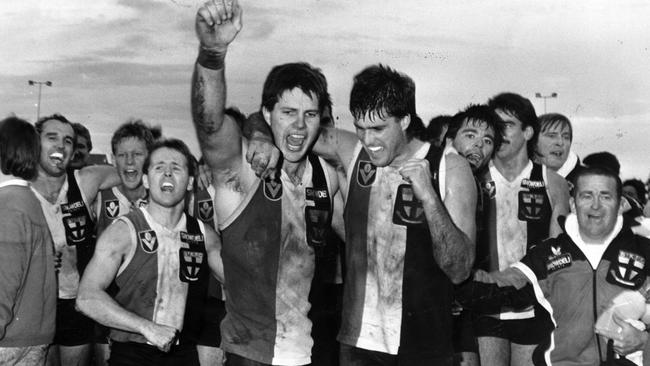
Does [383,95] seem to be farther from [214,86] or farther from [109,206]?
[109,206]

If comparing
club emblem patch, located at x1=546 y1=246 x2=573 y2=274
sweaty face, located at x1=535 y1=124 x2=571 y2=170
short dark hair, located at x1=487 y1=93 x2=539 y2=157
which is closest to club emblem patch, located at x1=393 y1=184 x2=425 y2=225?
club emblem patch, located at x1=546 y1=246 x2=573 y2=274

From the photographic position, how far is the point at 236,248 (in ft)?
17.3

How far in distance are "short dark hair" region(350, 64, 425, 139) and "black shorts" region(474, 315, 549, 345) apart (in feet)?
9.30

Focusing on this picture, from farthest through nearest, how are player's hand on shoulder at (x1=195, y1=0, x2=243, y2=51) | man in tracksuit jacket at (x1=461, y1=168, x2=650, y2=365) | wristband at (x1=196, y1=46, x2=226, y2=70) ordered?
man in tracksuit jacket at (x1=461, y1=168, x2=650, y2=365) → wristband at (x1=196, y1=46, x2=226, y2=70) → player's hand on shoulder at (x1=195, y1=0, x2=243, y2=51)

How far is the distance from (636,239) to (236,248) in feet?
9.10

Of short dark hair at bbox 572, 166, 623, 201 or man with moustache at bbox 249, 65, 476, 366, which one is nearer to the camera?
man with moustache at bbox 249, 65, 476, 366

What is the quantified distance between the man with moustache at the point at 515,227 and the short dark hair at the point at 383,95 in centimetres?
260

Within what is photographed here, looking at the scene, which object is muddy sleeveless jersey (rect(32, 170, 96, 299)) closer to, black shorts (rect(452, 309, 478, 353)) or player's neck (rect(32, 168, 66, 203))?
player's neck (rect(32, 168, 66, 203))

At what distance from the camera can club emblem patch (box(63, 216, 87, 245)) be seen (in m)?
7.88

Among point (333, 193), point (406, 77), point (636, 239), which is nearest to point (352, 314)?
point (333, 193)

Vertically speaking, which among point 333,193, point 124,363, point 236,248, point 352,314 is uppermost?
point 333,193

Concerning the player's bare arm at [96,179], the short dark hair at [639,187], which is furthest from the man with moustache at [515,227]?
the short dark hair at [639,187]

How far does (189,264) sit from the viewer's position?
6.19 metres

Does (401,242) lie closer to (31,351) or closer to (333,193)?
(333,193)
